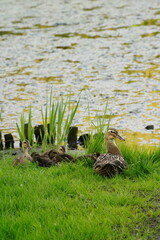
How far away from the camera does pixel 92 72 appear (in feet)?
57.3

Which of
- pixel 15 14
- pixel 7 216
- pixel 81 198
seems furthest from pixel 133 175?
pixel 15 14

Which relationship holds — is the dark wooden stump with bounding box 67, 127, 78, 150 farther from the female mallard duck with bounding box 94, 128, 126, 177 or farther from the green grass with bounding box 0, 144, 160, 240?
the female mallard duck with bounding box 94, 128, 126, 177

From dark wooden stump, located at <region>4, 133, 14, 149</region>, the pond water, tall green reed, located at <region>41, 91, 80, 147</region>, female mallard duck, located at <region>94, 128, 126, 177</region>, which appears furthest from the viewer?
the pond water

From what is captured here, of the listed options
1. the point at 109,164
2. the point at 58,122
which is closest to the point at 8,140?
the point at 58,122

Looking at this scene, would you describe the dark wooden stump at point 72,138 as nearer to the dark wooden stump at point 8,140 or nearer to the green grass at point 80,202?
the dark wooden stump at point 8,140

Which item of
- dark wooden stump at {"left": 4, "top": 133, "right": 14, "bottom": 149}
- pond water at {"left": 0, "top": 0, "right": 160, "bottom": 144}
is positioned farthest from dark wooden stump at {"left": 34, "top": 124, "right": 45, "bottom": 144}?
pond water at {"left": 0, "top": 0, "right": 160, "bottom": 144}

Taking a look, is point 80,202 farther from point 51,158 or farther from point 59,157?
point 51,158

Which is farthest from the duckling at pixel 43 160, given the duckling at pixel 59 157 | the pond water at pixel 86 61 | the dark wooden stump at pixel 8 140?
the pond water at pixel 86 61

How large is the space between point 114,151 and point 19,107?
6.30 metres

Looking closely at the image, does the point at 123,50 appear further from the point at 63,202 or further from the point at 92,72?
the point at 63,202

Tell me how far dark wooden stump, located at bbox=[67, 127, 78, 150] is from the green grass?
2321 mm

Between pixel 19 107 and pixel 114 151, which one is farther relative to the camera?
pixel 19 107

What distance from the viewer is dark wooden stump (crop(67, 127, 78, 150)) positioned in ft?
34.2

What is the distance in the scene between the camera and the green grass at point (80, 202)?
5.65 metres
